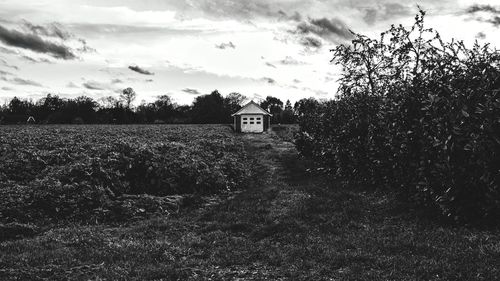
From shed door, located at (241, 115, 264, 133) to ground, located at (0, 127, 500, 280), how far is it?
53.9 meters

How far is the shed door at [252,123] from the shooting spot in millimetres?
68062

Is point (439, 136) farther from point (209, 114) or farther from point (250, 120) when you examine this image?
point (209, 114)

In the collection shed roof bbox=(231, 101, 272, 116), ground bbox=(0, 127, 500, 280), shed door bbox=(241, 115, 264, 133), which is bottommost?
ground bbox=(0, 127, 500, 280)

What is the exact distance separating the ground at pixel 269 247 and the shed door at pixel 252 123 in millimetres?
53890

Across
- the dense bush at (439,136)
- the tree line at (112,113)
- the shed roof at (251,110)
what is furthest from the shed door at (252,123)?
the dense bush at (439,136)

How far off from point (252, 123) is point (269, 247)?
58.7 meters

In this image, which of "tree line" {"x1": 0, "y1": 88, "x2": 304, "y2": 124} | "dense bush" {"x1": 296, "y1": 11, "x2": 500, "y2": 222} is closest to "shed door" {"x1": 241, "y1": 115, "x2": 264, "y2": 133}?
"tree line" {"x1": 0, "y1": 88, "x2": 304, "y2": 124}

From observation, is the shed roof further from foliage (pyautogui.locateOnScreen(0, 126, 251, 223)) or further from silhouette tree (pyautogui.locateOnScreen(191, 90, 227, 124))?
foliage (pyautogui.locateOnScreen(0, 126, 251, 223))

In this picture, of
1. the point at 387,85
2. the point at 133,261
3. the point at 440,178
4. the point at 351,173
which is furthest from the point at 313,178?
the point at 133,261

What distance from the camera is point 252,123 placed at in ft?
224

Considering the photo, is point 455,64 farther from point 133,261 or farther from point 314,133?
point 314,133

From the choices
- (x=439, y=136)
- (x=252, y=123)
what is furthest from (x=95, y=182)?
(x=252, y=123)

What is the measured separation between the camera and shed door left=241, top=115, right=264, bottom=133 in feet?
223

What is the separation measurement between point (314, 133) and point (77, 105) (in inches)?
3893
